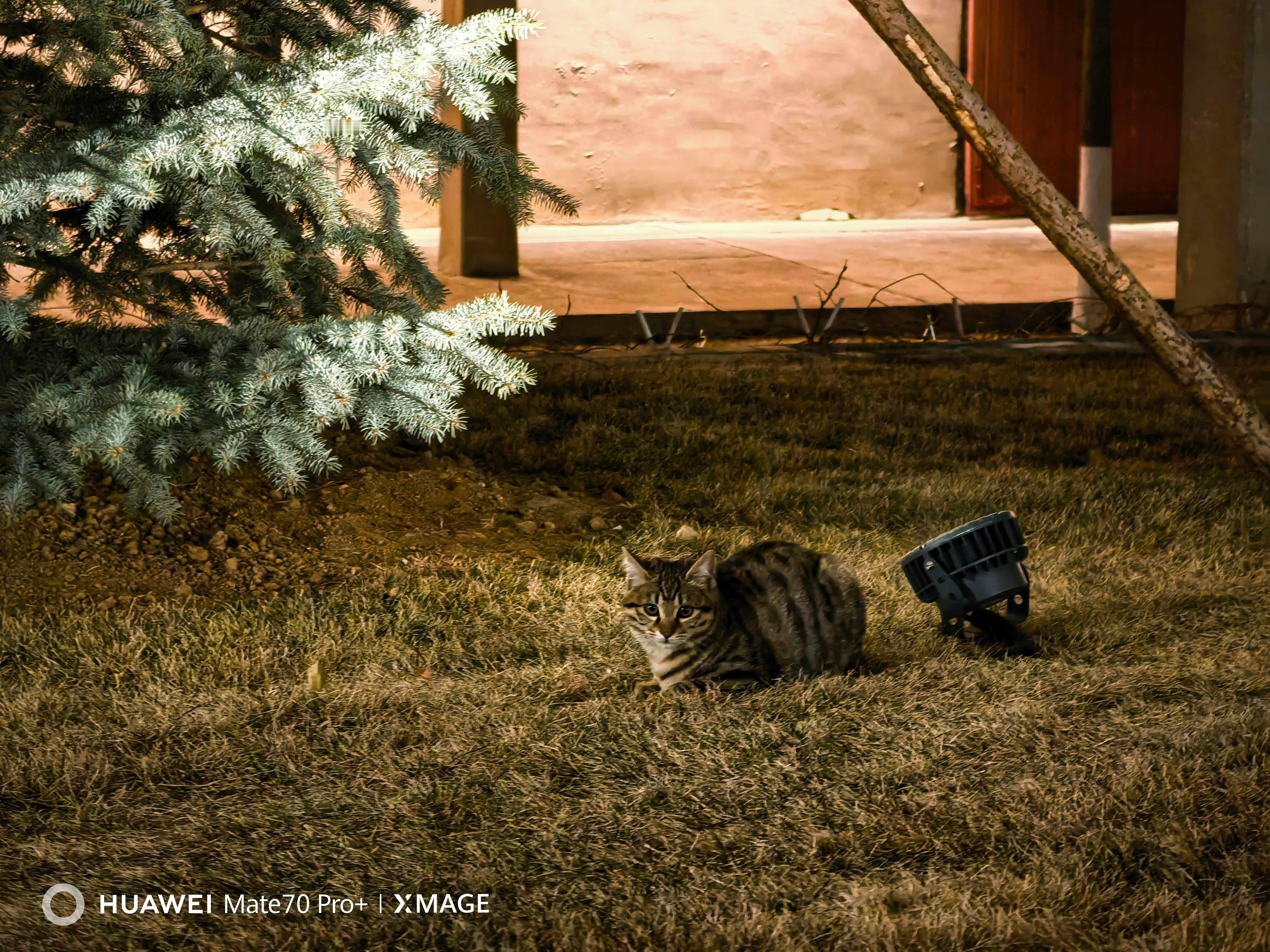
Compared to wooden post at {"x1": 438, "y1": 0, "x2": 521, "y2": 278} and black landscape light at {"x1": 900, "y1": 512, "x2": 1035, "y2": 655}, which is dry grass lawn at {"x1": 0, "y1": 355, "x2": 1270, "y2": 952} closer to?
black landscape light at {"x1": 900, "y1": 512, "x2": 1035, "y2": 655}

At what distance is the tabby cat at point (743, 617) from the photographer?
138 inches

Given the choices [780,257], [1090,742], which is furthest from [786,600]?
[780,257]

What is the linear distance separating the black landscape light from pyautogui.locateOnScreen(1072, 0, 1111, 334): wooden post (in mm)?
4777

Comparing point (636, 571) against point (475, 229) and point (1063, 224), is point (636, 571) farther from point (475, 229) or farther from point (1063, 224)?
point (475, 229)

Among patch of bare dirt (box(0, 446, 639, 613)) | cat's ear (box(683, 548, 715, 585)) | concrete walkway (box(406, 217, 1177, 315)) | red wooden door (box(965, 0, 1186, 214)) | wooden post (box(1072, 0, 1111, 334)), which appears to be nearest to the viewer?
cat's ear (box(683, 548, 715, 585))

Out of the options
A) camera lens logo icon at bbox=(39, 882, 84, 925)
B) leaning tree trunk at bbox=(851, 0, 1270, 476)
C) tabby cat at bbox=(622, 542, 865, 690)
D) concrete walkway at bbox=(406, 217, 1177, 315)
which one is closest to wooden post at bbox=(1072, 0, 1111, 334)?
concrete walkway at bbox=(406, 217, 1177, 315)

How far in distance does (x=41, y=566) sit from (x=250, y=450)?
76 centimetres

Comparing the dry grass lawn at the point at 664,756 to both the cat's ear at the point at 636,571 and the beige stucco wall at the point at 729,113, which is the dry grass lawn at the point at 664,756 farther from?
the beige stucco wall at the point at 729,113

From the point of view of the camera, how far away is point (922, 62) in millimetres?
4707

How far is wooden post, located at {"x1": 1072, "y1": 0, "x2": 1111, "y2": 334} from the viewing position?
8023 mm

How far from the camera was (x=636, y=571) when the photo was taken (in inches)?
141

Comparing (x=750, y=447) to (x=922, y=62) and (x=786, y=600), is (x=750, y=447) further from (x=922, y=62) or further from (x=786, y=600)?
(x=786, y=600)

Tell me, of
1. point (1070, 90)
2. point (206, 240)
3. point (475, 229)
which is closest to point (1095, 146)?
point (475, 229)

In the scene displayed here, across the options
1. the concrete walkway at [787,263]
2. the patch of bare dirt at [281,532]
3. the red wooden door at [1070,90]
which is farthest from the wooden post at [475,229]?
the red wooden door at [1070,90]
